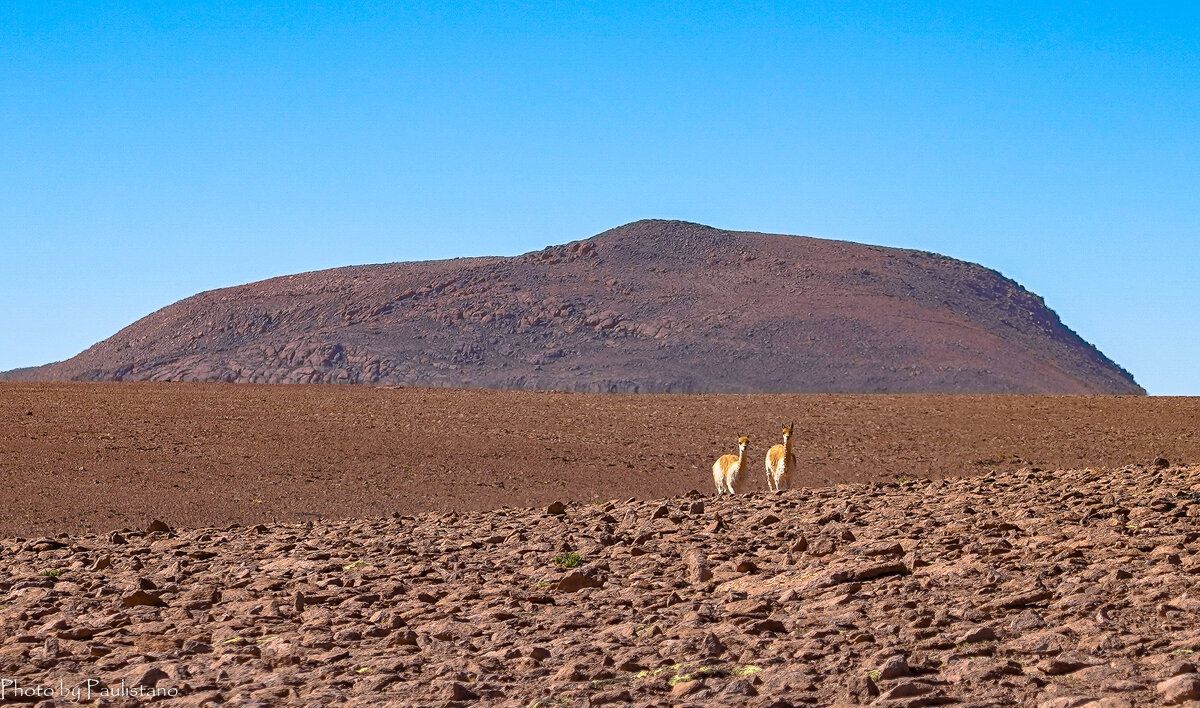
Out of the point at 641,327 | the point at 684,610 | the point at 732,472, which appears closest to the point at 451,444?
the point at 732,472

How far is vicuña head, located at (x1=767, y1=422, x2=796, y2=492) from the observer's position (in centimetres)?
1966

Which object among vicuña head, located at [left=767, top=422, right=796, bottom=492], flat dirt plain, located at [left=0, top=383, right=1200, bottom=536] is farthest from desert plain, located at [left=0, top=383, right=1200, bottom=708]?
vicuña head, located at [left=767, top=422, right=796, bottom=492]

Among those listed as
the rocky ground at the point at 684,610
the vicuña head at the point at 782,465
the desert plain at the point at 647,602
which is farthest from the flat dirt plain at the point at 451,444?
the rocky ground at the point at 684,610

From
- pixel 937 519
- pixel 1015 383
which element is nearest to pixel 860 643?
pixel 937 519

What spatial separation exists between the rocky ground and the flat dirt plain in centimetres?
980

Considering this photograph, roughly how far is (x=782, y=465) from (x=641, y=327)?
7373 centimetres

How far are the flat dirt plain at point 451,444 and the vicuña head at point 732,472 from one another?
4.16m

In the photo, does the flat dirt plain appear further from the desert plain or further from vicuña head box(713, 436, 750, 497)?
vicuña head box(713, 436, 750, 497)

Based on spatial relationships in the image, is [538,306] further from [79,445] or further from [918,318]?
[79,445]

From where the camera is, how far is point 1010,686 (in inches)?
275

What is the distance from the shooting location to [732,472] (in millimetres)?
20438

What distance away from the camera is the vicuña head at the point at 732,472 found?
2028 centimetres

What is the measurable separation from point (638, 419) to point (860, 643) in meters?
30.5

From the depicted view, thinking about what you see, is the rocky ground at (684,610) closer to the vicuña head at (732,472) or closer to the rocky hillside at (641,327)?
the vicuña head at (732,472)
